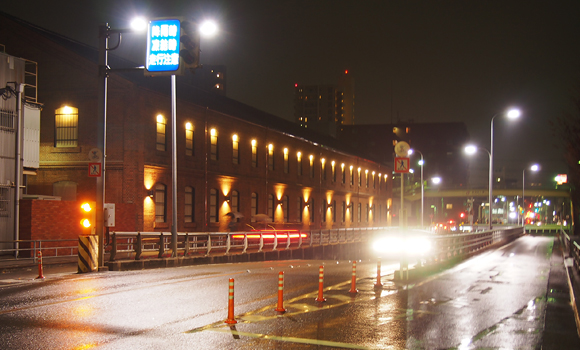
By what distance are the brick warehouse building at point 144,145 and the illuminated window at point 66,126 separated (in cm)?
6

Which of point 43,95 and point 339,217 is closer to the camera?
point 43,95

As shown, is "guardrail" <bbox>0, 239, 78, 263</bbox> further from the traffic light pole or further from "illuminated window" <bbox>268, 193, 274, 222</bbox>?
"illuminated window" <bbox>268, 193, 274, 222</bbox>

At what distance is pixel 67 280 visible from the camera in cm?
1648

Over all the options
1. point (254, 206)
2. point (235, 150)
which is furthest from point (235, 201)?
point (235, 150)

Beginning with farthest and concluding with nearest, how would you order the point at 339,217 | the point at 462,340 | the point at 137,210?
the point at 339,217, the point at 137,210, the point at 462,340

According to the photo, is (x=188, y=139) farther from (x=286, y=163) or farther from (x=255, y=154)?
(x=286, y=163)

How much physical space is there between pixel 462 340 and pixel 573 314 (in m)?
4.71

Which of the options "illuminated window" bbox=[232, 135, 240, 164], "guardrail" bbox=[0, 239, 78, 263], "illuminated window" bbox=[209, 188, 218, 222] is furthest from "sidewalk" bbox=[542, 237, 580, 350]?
"illuminated window" bbox=[232, 135, 240, 164]

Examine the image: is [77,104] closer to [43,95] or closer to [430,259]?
[43,95]

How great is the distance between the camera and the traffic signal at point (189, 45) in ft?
45.4

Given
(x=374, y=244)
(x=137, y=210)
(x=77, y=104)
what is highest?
(x=77, y=104)

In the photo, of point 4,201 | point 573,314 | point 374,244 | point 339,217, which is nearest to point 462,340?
point 573,314

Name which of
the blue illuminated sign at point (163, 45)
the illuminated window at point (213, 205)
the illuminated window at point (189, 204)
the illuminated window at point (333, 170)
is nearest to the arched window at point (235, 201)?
the illuminated window at point (213, 205)

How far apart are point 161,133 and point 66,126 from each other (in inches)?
215
